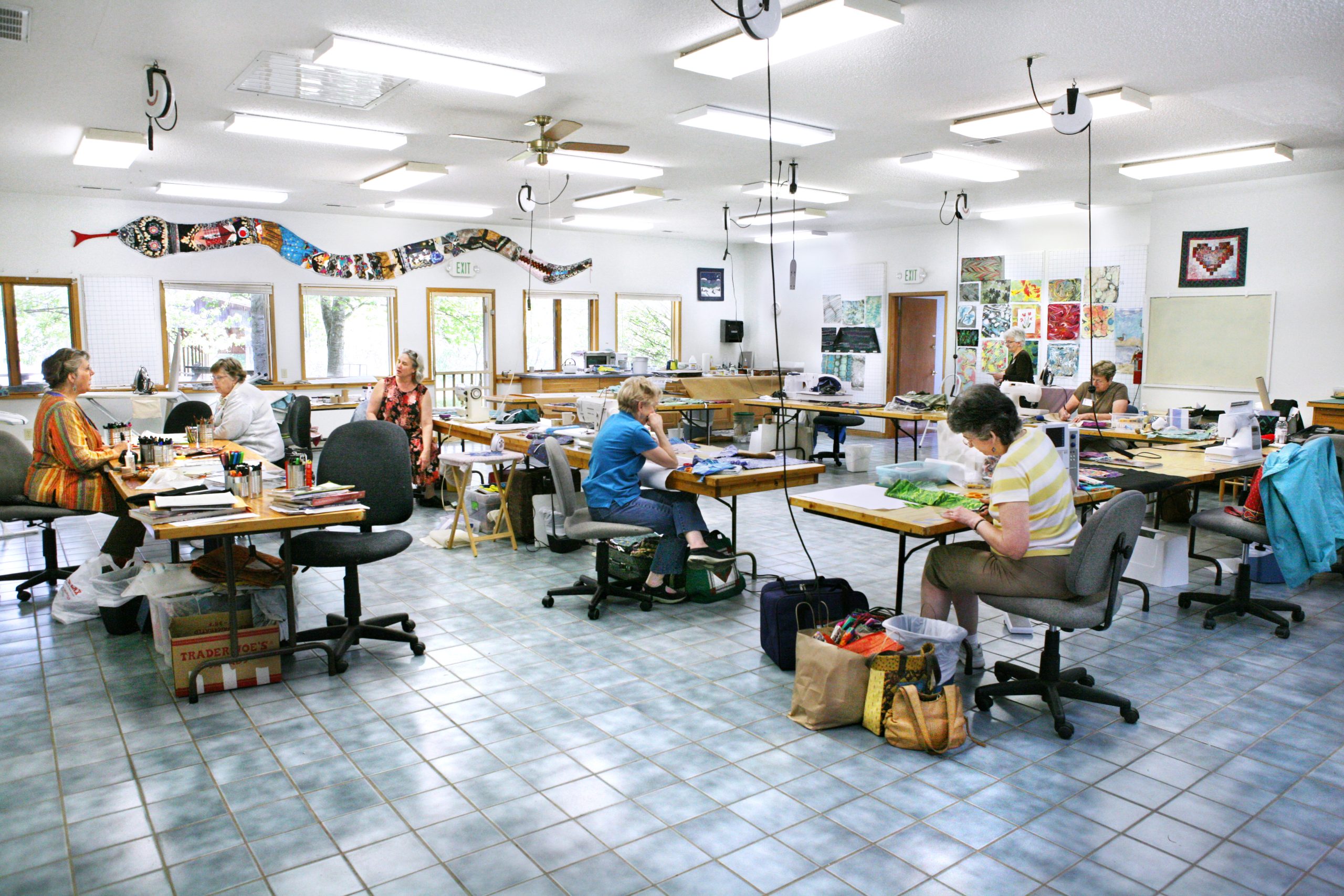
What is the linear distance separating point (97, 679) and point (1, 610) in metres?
1.52

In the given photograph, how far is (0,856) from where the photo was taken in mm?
2527

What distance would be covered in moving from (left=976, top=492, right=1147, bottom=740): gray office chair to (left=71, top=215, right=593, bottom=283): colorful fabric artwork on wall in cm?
1004

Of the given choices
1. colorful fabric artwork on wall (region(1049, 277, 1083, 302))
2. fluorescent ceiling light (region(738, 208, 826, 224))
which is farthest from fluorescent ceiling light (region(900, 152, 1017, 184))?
colorful fabric artwork on wall (region(1049, 277, 1083, 302))

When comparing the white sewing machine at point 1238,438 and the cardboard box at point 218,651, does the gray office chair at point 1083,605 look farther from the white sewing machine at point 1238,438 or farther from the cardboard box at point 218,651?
the cardboard box at point 218,651

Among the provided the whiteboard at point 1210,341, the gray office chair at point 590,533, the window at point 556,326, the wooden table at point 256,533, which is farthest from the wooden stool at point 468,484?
the whiteboard at point 1210,341

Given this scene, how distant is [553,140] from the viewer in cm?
639

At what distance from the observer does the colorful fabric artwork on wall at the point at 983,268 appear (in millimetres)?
11758

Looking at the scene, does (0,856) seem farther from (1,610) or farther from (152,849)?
(1,610)

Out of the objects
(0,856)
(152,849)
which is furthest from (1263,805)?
(0,856)

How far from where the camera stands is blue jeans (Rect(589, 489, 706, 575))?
4.68 m

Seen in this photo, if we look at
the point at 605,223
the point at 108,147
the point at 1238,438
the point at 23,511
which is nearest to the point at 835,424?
the point at 605,223

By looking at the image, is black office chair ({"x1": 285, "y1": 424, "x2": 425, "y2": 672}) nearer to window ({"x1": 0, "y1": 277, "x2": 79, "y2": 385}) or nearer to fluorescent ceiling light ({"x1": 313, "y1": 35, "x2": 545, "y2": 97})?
fluorescent ceiling light ({"x1": 313, "y1": 35, "x2": 545, "y2": 97})

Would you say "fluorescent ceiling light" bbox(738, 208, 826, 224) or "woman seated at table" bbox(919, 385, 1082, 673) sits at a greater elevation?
"fluorescent ceiling light" bbox(738, 208, 826, 224)

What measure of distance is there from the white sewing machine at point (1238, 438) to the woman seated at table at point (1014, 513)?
2666mm
